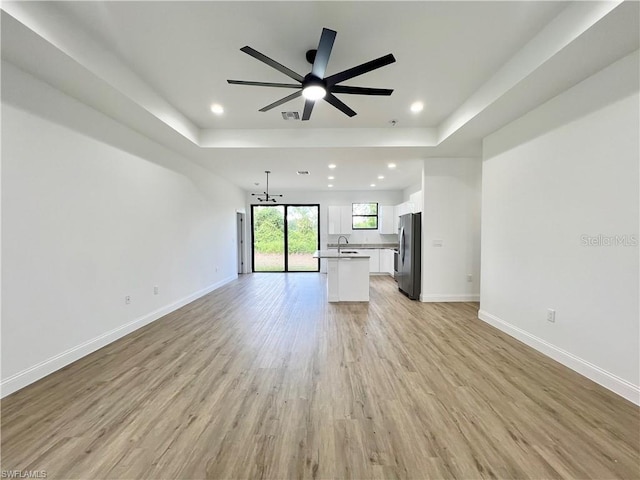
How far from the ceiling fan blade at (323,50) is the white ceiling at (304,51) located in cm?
34

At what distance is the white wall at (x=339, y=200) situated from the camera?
28.7 feet

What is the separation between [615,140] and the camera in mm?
2121

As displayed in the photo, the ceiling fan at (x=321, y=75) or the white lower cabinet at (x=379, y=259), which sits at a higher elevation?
the ceiling fan at (x=321, y=75)

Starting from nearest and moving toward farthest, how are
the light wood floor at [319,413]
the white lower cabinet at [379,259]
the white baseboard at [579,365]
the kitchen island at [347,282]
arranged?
1. the light wood floor at [319,413]
2. the white baseboard at [579,365]
3. the kitchen island at [347,282]
4. the white lower cabinet at [379,259]

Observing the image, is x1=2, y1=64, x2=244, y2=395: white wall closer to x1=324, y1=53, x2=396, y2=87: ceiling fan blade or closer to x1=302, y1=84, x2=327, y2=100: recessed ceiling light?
x1=302, y1=84, x2=327, y2=100: recessed ceiling light

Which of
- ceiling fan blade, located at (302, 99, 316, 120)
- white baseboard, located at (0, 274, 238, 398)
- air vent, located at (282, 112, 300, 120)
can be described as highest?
air vent, located at (282, 112, 300, 120)

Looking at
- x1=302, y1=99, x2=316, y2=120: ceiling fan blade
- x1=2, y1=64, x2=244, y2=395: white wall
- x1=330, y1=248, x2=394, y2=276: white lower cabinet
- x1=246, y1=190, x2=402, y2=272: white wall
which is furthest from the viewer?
x1=246, y1=190, x2=402, y2=272: white wall

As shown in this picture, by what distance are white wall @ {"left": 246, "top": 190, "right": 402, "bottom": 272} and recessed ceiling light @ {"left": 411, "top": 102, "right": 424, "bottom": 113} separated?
5.19m

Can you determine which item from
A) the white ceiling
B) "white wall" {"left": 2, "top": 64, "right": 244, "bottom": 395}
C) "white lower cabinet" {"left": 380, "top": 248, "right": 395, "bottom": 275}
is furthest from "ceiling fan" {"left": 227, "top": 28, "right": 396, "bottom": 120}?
"white lower cabinet" {"left": 380, "top": 248, "right": 395, "bottom": 275}

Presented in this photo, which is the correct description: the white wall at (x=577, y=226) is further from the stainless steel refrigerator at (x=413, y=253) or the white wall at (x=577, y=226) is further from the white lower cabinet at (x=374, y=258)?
the white lower cabinet at (x=374, y=258)

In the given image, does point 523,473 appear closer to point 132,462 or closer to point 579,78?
point 132,462

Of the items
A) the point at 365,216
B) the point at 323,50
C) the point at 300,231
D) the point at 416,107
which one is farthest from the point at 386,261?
the point at 323,50

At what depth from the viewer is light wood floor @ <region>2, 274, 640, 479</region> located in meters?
1.45

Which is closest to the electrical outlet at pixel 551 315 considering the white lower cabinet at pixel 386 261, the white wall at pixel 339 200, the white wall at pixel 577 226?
the white wall at pixel 577 226
